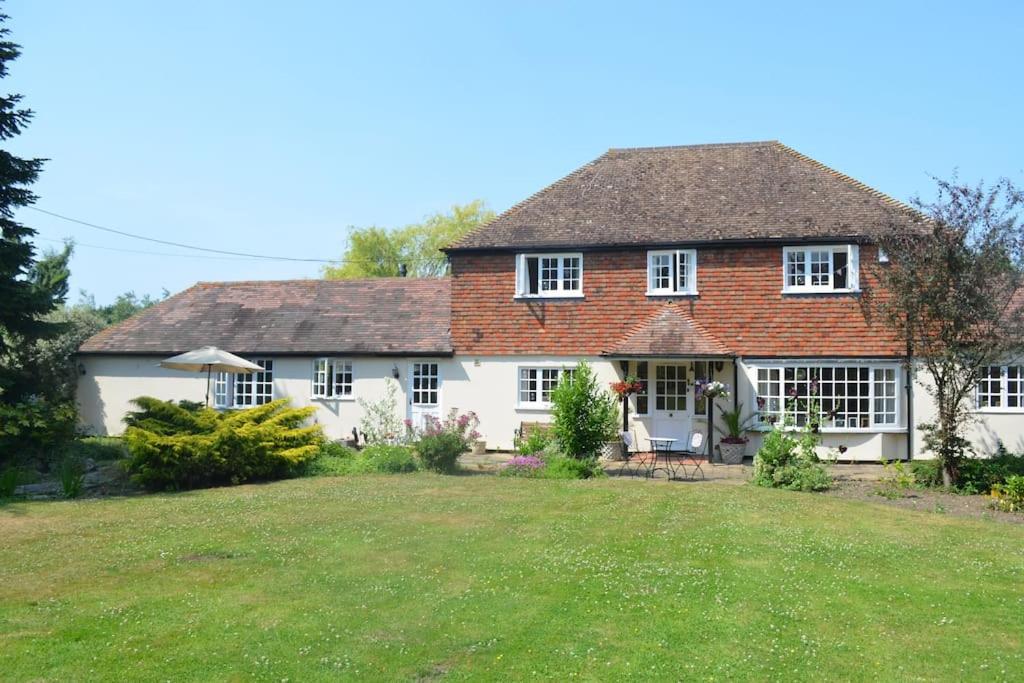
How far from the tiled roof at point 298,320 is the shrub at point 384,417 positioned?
129 cm

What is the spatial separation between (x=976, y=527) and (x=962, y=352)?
492cm

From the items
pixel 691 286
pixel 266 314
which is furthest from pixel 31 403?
pixel 691 286

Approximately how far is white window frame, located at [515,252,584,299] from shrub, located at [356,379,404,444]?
185 inches

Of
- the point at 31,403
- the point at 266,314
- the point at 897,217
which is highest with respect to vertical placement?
the point at 897,217

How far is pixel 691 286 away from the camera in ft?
74.1

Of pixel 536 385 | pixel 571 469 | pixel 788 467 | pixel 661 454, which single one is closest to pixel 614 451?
pixel 661 454

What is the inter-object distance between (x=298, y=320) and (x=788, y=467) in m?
16.5

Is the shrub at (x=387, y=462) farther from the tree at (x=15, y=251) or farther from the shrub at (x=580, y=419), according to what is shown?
the tree at (x=15, y=251)

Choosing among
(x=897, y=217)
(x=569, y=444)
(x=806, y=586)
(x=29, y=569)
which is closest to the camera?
(x=806, y=586)

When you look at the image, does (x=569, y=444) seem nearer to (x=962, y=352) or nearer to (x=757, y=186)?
(x=962, y=352)

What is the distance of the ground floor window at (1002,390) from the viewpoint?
21.5 metres

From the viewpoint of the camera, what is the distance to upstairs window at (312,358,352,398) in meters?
25.3

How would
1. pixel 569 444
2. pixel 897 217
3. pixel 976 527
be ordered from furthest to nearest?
1. pixel 897 217
2. pixel 569 444
3. pixel 976 527

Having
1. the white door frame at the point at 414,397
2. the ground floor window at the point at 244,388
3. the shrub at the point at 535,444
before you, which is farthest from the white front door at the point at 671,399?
the ground floor window at the point at 244,388
